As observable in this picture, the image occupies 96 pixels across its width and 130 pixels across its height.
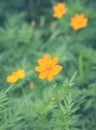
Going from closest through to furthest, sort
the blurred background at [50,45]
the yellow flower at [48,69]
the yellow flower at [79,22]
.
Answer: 1. the yellow flower at [48,69]
2. the blurred background at [50,45]
3. the yellow flower at [79,22]

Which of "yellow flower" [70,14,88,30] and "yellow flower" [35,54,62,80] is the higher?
"yellow flower" [70,14,88,30]

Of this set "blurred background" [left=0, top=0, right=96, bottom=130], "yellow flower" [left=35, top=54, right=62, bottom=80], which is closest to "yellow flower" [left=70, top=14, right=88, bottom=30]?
"blurred background" [left=0, top=0, right=96, bottom=130]

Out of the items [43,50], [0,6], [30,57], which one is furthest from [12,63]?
[0,6]

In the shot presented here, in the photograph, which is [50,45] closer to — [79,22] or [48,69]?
[79,22]

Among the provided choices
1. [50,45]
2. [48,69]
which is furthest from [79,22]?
[48,69]

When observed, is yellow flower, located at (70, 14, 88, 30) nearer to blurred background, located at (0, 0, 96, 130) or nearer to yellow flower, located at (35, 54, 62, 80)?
blurred background, located at (0, 0, 96, 130)

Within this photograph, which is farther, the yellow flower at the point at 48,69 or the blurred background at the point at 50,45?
the blurred background at the point at 50,45

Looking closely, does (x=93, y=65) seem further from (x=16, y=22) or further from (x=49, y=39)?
(x=16, y=22)

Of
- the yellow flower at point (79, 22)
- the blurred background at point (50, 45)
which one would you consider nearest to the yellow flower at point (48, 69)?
the blurred background at point (50, 45)

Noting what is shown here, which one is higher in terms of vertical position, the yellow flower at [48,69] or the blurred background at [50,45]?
the blurred background at [50,45]

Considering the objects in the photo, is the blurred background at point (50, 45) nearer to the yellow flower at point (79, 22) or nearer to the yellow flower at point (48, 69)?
the yellow flower at point (79, 22)

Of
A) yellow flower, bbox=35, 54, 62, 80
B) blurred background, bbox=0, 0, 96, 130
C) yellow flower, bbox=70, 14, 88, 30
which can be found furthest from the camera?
yellow flower, bbox=70, 14, 88, 30
